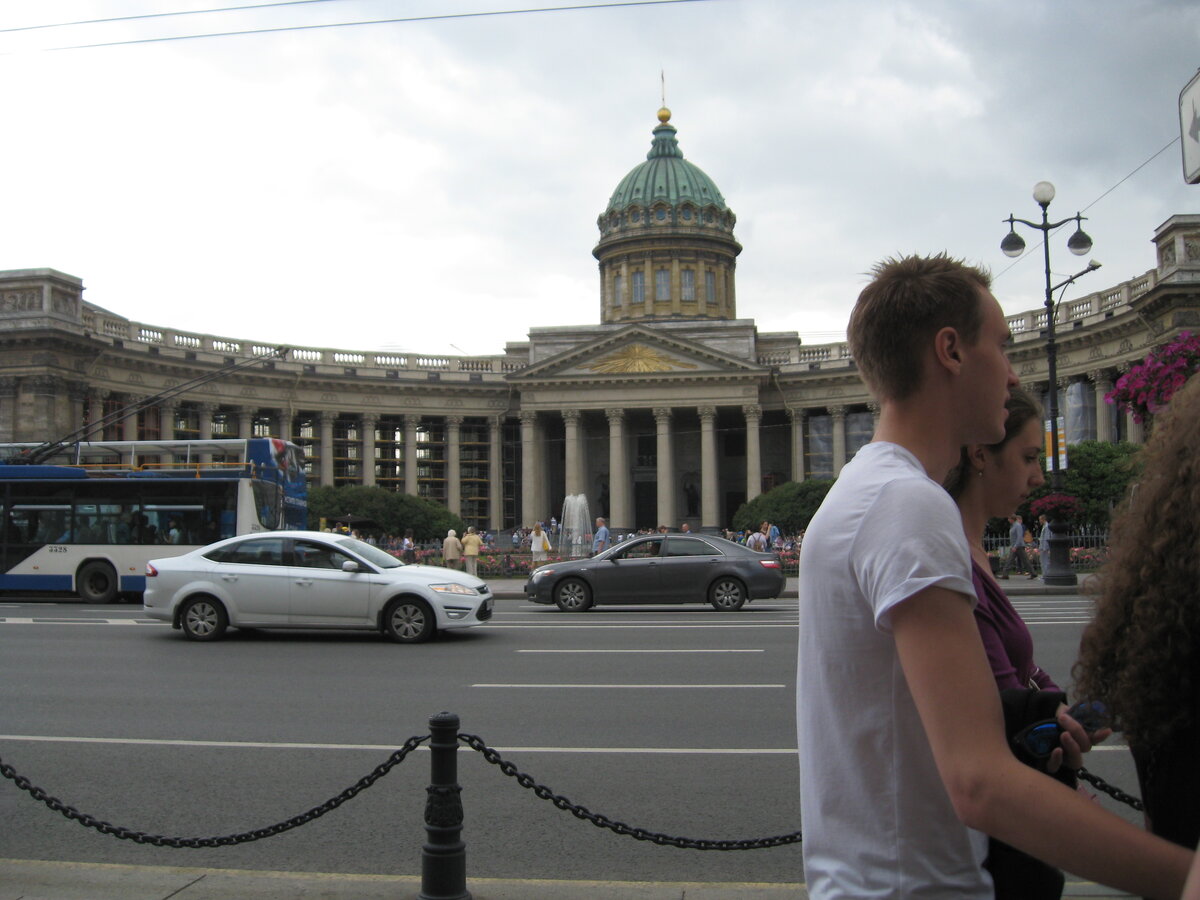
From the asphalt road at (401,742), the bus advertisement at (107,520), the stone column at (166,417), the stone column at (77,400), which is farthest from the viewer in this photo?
the stone column at (166,417)

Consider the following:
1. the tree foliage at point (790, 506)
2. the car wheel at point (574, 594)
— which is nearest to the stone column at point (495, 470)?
the tree foliage at point (790, 506)

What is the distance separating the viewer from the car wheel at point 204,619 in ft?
53.5

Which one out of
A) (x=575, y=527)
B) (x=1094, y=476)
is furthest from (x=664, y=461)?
(x=1094, y=476)

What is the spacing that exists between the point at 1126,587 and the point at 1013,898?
2.16 feet

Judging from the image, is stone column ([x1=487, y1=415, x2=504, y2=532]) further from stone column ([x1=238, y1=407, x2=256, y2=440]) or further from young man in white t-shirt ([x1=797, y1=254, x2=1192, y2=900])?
young man in white t-shirt ([x1=797, y1=254, x2=1192, y2=900])

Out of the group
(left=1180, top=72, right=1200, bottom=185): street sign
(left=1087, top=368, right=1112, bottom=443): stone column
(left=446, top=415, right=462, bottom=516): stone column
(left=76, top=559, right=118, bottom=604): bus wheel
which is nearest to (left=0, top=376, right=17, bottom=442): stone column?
(left=446, top=415, right=462, bottom=516): stone column

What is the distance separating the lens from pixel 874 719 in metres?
2.23

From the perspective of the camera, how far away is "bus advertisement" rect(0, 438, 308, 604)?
992 inches

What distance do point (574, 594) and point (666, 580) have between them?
182 cm

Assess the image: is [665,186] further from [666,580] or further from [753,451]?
[666,580]

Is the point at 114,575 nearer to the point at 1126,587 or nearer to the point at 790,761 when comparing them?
the point at 790,761

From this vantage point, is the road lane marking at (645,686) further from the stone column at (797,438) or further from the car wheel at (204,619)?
the stone column at (797,438)

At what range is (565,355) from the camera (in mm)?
68938

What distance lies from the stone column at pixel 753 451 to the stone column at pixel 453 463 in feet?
60.4
